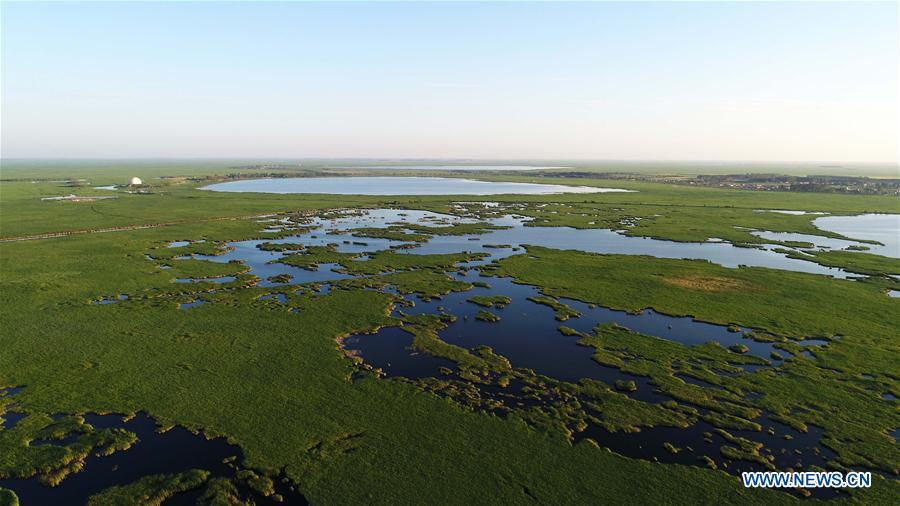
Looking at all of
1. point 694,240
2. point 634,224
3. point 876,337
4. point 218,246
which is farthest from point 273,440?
point 634,224

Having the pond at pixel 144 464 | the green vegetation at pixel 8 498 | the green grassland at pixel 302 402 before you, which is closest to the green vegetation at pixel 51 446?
the pond at pixel 144 464

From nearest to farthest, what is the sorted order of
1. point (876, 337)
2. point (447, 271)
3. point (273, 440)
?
point (273, 440)
point (876, 337)
point (447, 271)

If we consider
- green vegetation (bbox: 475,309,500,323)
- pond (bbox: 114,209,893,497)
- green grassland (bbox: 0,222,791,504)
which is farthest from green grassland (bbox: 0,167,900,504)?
green vegetation (bbox: 475,309,500,323)

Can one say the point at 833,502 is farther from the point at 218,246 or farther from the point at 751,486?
the point at 218,246

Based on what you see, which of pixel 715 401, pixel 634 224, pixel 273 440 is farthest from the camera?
pixel 634 224

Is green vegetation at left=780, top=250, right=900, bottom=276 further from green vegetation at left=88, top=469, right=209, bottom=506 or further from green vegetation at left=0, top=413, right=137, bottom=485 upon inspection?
green vegetation at left=0, top=413, right=137, bottom=485

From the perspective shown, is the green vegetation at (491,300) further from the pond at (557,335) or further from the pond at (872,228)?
the pond at (872,228)
